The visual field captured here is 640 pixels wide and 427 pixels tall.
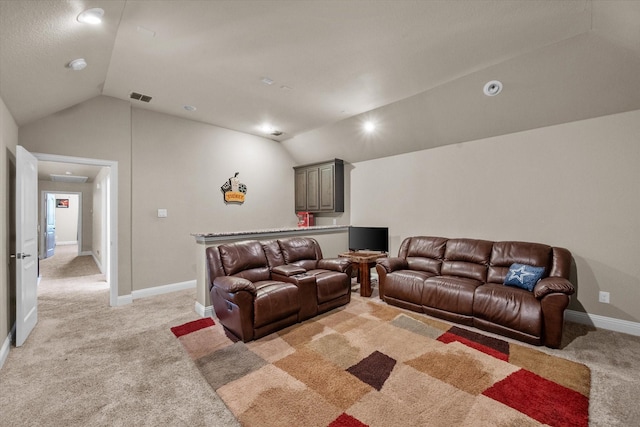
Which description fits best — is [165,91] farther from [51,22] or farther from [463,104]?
[463,104]

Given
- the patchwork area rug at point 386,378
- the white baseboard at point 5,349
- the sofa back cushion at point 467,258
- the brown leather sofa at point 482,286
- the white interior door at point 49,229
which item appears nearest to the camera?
the patchwork area rug at point 386,378

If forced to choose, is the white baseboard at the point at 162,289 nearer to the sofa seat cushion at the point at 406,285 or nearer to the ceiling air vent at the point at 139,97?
the ceiling air vent at the point at 139,97

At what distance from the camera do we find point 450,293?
3330mm

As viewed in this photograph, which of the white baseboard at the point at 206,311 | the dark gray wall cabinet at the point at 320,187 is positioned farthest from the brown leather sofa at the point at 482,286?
the white baseboard at the point at 206,311

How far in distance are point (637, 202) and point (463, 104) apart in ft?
7.21

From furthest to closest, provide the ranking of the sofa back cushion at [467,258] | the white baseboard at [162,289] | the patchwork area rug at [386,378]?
1. the white baseboard at [162,289]
2. the sofa back cushion at [467,258]
3. the patchwork area rug at [386,378]

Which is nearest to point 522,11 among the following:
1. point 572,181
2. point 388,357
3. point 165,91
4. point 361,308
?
point 572,181

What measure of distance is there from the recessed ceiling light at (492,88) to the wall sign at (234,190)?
4.38 m

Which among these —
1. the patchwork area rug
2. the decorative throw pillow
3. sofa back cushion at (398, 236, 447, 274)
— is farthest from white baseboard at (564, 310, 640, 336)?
sofa back cushion at (398, 236, 447, 274)

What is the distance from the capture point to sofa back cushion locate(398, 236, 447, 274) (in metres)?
4.14

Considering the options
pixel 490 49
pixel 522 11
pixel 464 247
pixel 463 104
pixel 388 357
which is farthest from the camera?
pixel 464 247

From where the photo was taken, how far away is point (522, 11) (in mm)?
2227

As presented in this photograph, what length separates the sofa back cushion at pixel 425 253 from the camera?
4.14 m

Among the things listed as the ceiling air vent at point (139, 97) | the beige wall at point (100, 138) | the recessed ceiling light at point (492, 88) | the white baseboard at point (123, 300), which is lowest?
the white baseboard at point (123, 300)
